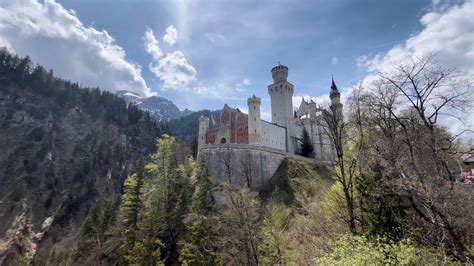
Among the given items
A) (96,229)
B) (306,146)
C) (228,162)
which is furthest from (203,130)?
(96,229)

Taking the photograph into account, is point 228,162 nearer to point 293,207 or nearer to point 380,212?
point 293,207

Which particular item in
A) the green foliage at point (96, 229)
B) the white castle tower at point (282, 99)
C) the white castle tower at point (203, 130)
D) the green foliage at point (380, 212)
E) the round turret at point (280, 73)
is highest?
the round turret at point (280, 73)

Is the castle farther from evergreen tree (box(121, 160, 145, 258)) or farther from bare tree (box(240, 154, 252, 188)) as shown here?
evergreen tree (box(121, 160, 145, 258))

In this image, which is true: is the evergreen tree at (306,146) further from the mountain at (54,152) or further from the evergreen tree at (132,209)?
the mountain at (54,152)

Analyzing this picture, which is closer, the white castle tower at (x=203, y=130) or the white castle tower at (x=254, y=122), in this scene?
the white castle tower at (x=254, y=122)

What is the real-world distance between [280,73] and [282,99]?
19.4 ft

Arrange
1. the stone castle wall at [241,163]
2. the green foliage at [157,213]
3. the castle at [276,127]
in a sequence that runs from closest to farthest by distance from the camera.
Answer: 1. the green foliage at [157,213]
2. the stone castle wall at [241,163]
3. the castle at [276,127]

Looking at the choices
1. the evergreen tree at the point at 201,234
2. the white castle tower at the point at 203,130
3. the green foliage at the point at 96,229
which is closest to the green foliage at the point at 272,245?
the evergreen tree at the point at 201,234

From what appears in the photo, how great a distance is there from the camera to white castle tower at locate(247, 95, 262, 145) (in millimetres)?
53875

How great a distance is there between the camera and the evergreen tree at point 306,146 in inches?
2368

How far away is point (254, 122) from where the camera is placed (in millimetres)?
54781

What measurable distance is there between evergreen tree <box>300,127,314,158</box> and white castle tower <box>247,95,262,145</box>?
1218cm

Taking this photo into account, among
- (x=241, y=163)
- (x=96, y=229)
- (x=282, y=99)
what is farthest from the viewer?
(x=282, y=99)

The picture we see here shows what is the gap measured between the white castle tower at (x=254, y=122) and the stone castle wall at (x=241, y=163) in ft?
18.5
